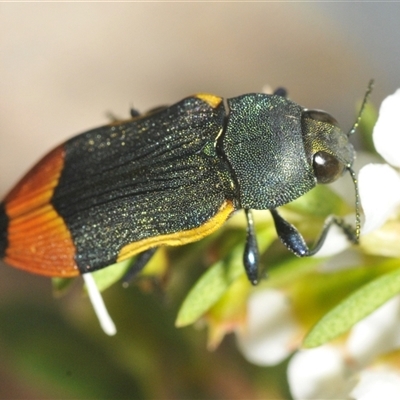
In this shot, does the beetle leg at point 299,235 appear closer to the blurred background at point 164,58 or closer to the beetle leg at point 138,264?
the beetle leg at point 138,264

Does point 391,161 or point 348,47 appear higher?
point 391,161

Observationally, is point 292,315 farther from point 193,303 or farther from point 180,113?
point 180,113

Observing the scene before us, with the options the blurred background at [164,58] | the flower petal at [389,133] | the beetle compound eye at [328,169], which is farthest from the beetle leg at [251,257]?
the blurred background at [164,58]

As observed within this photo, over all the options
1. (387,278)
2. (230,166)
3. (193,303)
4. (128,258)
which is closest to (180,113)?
(230,166)

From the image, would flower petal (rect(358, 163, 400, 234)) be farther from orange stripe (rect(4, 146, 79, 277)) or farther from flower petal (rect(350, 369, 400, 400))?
orange stripe (rect(4, 146, 79, 277))

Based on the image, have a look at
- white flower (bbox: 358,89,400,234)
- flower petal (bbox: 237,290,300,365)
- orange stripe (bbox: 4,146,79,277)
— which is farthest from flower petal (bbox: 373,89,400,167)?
orange stripe (bbox: 4,146,79,277)

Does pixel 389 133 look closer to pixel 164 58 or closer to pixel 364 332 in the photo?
pixel 364 332

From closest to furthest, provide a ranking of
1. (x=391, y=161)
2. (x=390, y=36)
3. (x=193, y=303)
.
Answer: (x=391, y=161) → (x=193, y=303) → (x=390, y=36)

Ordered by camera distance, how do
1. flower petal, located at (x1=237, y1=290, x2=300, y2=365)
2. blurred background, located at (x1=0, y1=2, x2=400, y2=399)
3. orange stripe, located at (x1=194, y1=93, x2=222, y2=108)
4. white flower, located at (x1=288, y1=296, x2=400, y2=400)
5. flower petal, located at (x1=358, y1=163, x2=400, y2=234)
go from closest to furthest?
flower petal, located at (x1=358, y1=163, x2=400, y2=234)
white flower, located at (x1=288, y1=296, x2=400, y2=400)
flower petal, located at (x1=237, y1=290, x2=300, y2=365)
orange stripe, located at (x1=194, y1=93, x2=222, y2=108)
blurred background, located at (x1=0, y1=2, x2=400, y2=399)
